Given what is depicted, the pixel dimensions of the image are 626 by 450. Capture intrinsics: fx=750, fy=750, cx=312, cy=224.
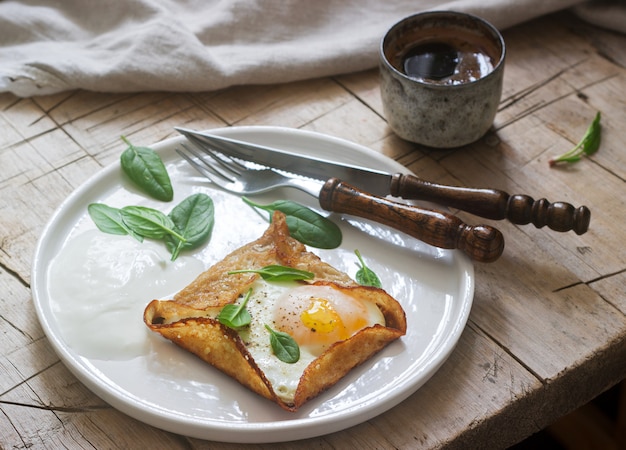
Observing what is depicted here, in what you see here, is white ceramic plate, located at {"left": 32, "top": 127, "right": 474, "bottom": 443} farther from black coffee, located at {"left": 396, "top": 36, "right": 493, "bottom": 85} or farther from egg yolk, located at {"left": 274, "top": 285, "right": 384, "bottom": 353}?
black coffee, located at {"left": 396, "top": 36, "right": 493, "bottom": 85}

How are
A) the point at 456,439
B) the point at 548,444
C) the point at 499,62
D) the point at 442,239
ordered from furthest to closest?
the point at 548,444 < the point at 499,62 < the point at 442,239 < the point at 456,439

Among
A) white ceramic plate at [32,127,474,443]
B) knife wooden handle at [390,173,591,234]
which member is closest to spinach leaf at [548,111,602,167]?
knife wooden handle at [390,173,591,234]

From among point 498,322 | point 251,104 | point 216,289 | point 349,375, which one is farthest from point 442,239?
point 251,104

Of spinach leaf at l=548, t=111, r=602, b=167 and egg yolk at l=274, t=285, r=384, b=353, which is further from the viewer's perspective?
spinach leaf at l=548, t=111, r=602, b=167

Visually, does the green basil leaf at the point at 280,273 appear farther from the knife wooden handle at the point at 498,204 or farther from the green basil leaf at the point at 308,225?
the knife wooden handle at the point at 498,204

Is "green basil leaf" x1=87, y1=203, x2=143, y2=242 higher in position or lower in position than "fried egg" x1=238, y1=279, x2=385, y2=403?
lower

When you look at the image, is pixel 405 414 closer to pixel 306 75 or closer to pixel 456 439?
pixel 456 439

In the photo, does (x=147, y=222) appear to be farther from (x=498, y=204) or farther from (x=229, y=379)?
(x=498, y=204)

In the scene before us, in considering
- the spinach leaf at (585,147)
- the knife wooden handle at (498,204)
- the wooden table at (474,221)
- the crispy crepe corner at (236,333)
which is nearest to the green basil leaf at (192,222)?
the crispy crepe corner at (236,333)
